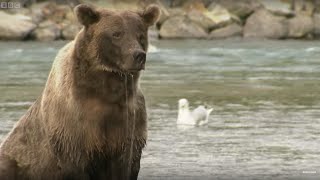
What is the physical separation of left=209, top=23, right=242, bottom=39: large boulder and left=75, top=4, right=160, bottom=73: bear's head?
105 feet

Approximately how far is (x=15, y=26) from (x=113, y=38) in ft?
104

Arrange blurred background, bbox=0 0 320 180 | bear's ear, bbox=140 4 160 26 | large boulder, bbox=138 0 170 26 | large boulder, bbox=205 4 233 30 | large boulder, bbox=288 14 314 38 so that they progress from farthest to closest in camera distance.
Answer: large boulder, bbox=138 0 170 26 → large boulder, bbox=205 4 233 30 → large boulder, bbox=288 14 314 38 → blurred background, bbox=0 0 320 180 → bear's ear, bbox=140 4 160 26

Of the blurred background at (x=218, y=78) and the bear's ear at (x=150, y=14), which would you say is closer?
the bear's ear at (x=150, y=14)

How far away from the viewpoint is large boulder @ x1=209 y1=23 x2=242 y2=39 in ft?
127

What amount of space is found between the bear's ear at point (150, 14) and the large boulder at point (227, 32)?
105ft

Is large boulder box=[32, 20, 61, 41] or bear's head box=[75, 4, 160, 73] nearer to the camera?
bear's head box=[75, 4, 160, 73]

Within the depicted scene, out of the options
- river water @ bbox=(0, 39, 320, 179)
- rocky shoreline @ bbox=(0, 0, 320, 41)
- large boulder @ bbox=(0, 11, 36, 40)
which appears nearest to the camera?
river water @ bbox=(0, 39, 320, 179)

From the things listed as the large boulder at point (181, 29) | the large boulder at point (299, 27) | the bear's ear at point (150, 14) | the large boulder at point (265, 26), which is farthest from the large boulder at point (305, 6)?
the bear's ear at point (150, 14)

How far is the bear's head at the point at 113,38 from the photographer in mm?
6383

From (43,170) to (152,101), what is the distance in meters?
9.40

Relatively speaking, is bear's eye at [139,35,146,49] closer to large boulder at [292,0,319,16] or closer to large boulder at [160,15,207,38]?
large boulder at [160,15,207,38]

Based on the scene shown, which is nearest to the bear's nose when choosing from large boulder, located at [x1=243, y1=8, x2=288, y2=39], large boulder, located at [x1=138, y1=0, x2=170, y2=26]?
large boulder, located at [x1=243, y1=8, x2=288, y2=39]

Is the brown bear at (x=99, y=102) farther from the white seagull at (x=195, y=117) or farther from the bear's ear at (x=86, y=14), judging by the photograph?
the white seagull at (x=195, y=117)

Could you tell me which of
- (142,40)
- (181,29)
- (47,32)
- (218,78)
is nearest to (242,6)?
(181,29)
